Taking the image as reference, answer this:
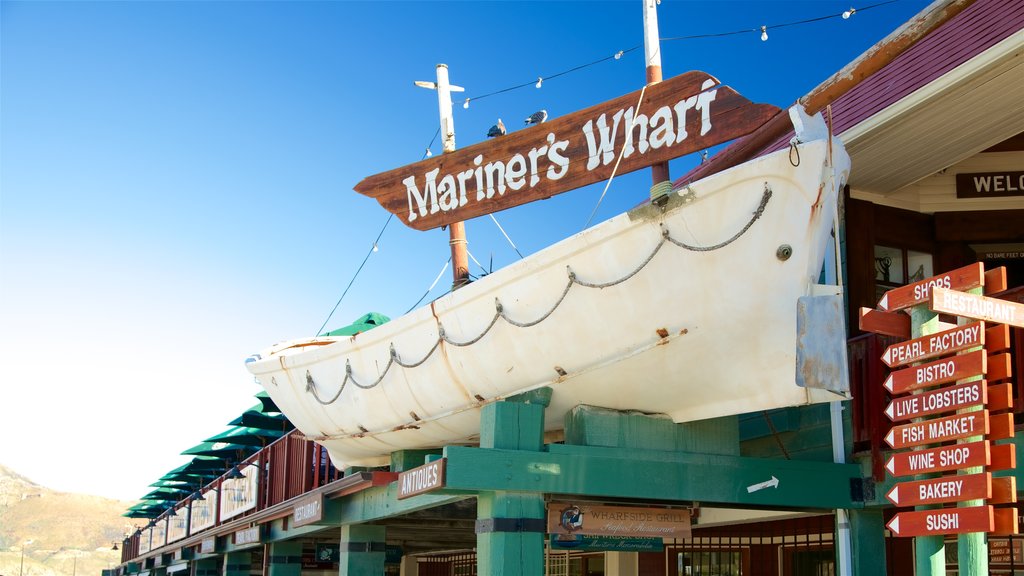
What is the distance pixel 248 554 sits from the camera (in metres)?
18.7

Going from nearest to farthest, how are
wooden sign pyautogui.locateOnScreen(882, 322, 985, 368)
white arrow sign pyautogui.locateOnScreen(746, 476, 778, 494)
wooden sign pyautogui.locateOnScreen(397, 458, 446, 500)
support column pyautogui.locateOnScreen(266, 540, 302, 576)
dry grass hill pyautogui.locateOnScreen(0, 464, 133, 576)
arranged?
1. wooden sign pyautogui.locateOnScreen(882, 322, 985, 368)
2. wooden sign pyautogui.locateOnScreen(397, 458, 446, 500)
3. white arrow sign pyautogui.locateOnScreen(746, 476, 778, 494)
4. support column pyautogui.locateOnScreen(266, 540, 302, 576)
5. dry grass hill pyautogui.locateOnScreen(0, 464, 133, 576)

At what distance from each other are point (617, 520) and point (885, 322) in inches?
108

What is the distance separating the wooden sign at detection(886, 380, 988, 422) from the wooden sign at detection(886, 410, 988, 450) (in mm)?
59

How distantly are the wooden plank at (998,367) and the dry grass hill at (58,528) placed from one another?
297 feet

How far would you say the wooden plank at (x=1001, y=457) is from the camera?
612 centimetres

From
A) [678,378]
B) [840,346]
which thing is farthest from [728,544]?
[840,346]

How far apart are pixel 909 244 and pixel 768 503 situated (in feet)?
11.6

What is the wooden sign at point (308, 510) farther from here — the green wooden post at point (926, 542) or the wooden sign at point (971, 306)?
the wooden sign at point (971, 306)

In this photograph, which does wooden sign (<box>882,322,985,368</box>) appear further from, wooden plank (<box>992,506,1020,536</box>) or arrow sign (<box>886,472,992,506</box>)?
wooden plank (<box>992,506,1020,536</box>)

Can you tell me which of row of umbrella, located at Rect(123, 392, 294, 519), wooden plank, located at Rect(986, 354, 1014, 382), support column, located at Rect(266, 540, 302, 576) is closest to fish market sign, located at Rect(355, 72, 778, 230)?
wooden plank, located at Rect(986, 354, 1014, 382)

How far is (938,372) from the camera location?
21.1ft

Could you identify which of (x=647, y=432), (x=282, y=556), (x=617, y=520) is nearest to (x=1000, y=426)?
(x=647, y=432)

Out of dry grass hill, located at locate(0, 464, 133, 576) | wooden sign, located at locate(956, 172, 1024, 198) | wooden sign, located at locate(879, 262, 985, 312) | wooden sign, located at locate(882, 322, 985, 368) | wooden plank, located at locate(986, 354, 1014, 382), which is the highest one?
wooden sign, located at locate(956, 172, 1024, 198)

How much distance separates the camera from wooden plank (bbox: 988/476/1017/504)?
6.09m
